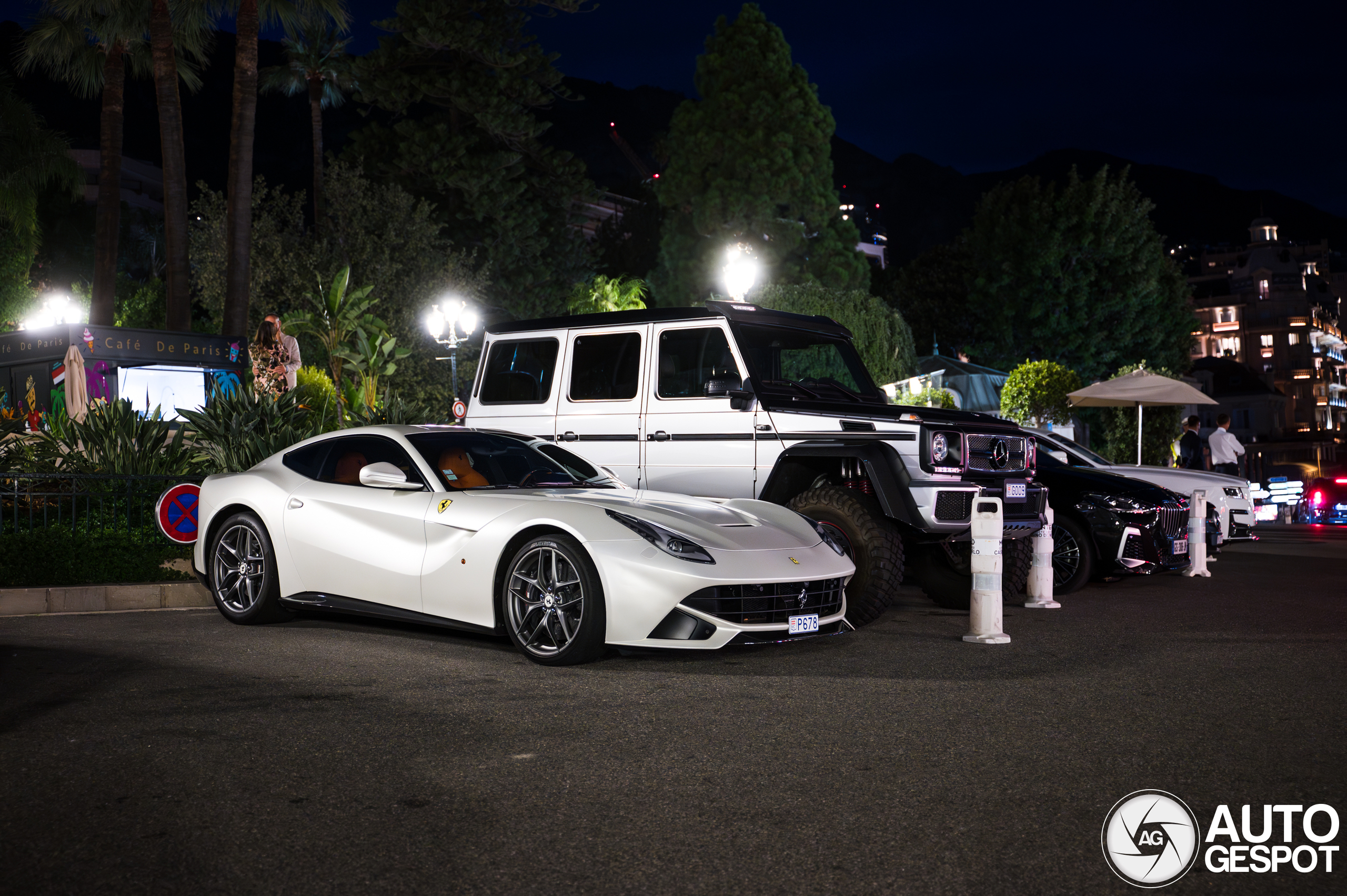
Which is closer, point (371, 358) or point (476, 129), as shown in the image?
point (371, 358)

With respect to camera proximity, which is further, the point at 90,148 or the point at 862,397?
the point at 90,148

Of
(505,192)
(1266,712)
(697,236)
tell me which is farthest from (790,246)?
(1266,712)

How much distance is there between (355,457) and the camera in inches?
336

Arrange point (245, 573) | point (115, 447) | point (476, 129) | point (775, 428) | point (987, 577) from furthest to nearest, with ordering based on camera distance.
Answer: point (476, 129) < point (115, 447) < point (775, 428) < point (245, 573) < point (987, 577)

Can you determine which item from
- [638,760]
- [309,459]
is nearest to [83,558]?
[309,459]

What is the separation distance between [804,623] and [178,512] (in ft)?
18.6

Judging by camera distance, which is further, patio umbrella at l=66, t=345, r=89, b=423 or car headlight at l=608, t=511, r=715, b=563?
patio umbrella at l=66, t=345, r=89, b=423

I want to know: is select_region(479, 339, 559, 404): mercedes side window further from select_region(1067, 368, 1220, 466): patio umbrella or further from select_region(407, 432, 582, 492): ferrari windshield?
select_region(1067, 368, 1220, 466): patio umbrella

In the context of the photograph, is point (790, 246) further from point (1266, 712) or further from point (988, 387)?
point (1266, 712)

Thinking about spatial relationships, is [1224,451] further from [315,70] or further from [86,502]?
[315,70]

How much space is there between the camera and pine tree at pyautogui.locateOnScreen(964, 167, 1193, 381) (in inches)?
1881

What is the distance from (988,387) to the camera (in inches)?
1388

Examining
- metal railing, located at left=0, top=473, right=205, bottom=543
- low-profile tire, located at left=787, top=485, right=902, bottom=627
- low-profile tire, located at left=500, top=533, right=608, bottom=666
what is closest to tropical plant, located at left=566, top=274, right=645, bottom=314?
metal railing, located at left=0, top=473, right=205, bottom=543

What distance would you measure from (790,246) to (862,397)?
1495 inches
